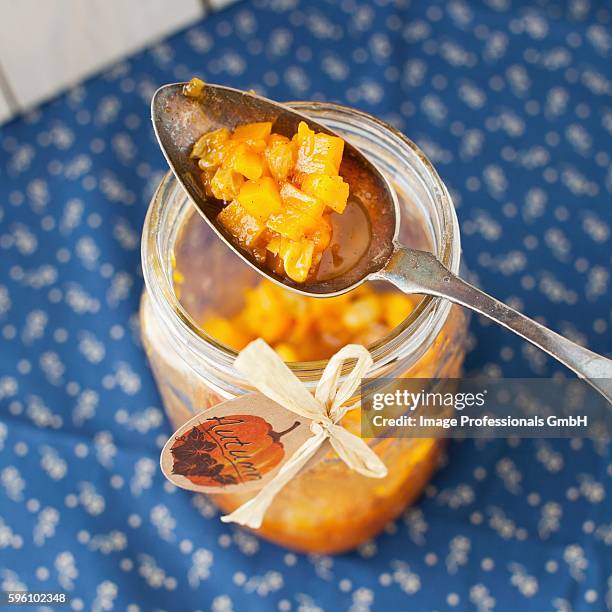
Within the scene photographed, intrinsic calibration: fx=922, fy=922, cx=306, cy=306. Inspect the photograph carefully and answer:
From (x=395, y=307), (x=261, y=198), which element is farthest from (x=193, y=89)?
(x=395, y=307)

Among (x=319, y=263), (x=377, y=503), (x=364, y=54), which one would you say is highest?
(x=319, y=263)

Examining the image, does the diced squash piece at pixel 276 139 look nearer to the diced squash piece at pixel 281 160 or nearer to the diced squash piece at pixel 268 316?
the diced squash piece at pixel 281 160

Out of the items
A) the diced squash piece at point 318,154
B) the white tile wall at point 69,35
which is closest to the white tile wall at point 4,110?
the white tile wall at point 69,35

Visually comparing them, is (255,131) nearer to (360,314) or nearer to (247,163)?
(247,163)

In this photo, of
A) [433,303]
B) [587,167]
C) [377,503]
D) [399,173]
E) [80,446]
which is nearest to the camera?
[433,303]

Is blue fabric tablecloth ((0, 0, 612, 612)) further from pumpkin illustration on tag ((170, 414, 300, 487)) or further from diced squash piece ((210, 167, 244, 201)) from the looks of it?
diced squash piece ((210, 167, 244, 201))

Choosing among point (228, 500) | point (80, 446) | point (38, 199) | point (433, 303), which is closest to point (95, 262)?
point (38, 199)

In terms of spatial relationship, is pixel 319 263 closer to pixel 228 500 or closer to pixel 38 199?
pixel 228 500
